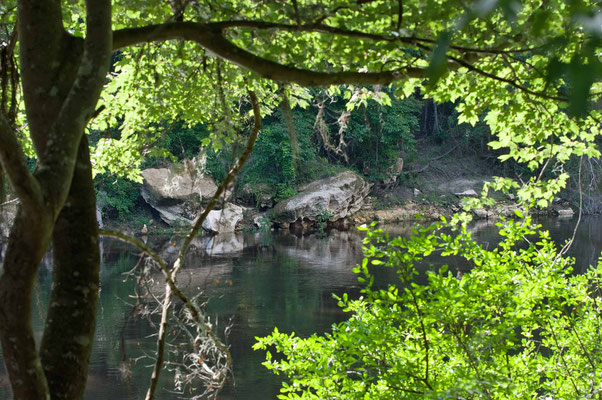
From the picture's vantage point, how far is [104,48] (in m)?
2.18

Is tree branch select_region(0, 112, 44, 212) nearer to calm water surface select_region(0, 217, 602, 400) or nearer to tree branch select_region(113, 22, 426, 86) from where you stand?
tree branch select_region(113, 22, 426, 86)

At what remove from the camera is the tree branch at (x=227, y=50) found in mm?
2600

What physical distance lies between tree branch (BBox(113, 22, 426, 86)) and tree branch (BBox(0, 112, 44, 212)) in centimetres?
90

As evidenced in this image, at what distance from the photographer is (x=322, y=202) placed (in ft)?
77.3

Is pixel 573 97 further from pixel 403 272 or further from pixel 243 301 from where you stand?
pixel 243 301

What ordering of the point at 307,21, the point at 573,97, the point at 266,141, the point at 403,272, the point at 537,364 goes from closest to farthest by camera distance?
the point at 573,97 < the point at 307,21 < the point at 403,272 < the point at 537,364 < the point at 266,141

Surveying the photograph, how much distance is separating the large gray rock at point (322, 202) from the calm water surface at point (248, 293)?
75.1 inches

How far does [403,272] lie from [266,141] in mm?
20918

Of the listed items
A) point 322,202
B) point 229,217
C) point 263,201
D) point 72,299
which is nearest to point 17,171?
point 72,299

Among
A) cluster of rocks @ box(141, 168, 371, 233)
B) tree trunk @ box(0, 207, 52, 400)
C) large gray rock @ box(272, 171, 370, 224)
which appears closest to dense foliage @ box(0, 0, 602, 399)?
tree trunk @ box(0, 207, 52, 400)

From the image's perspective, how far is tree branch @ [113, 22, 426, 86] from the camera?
2.60 metres

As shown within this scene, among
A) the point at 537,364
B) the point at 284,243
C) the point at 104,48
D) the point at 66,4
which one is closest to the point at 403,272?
the point at 537,364

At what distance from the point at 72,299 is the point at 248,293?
1076 cm

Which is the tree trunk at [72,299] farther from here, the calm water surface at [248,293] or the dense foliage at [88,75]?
the calm water surface at [248,293]
